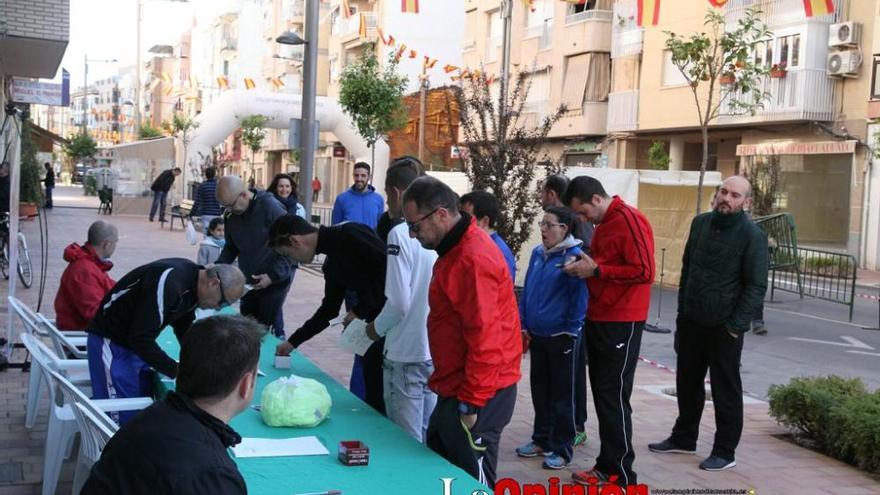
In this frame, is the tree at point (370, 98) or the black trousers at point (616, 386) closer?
the black trousers at point (616, 386)

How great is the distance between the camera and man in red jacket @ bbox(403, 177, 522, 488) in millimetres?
3807

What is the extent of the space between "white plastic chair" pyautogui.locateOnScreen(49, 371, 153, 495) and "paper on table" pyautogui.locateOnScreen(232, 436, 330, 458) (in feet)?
1.82

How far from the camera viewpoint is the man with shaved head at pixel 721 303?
5.83 meters

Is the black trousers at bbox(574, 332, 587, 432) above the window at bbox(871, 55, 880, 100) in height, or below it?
below

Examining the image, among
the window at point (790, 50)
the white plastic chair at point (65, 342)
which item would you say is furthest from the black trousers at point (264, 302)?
the window at point (790, 50)

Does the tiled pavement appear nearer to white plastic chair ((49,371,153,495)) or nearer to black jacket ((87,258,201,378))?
white plastic chair ((49,371,153,495))

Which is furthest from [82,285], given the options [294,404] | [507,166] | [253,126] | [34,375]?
[253,126]

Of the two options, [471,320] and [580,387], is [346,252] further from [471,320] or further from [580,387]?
[580,387]

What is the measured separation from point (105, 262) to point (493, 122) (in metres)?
5.66

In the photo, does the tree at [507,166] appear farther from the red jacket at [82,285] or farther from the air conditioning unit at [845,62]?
the air conditioning unit at [845,62]

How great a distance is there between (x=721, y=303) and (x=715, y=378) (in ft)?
1.70

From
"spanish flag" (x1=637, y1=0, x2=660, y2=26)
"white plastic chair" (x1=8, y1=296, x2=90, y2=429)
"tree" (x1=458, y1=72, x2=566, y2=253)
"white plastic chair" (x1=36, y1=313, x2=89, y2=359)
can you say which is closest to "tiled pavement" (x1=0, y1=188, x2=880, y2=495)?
"white plastic chair" (x1=8, y1=296, x2=90, y2=429)

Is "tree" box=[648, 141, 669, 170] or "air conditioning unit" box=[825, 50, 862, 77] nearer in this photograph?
"air conditioning unit" box=[825, 50, 862, 77]

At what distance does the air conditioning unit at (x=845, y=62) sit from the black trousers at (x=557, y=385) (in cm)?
2307
